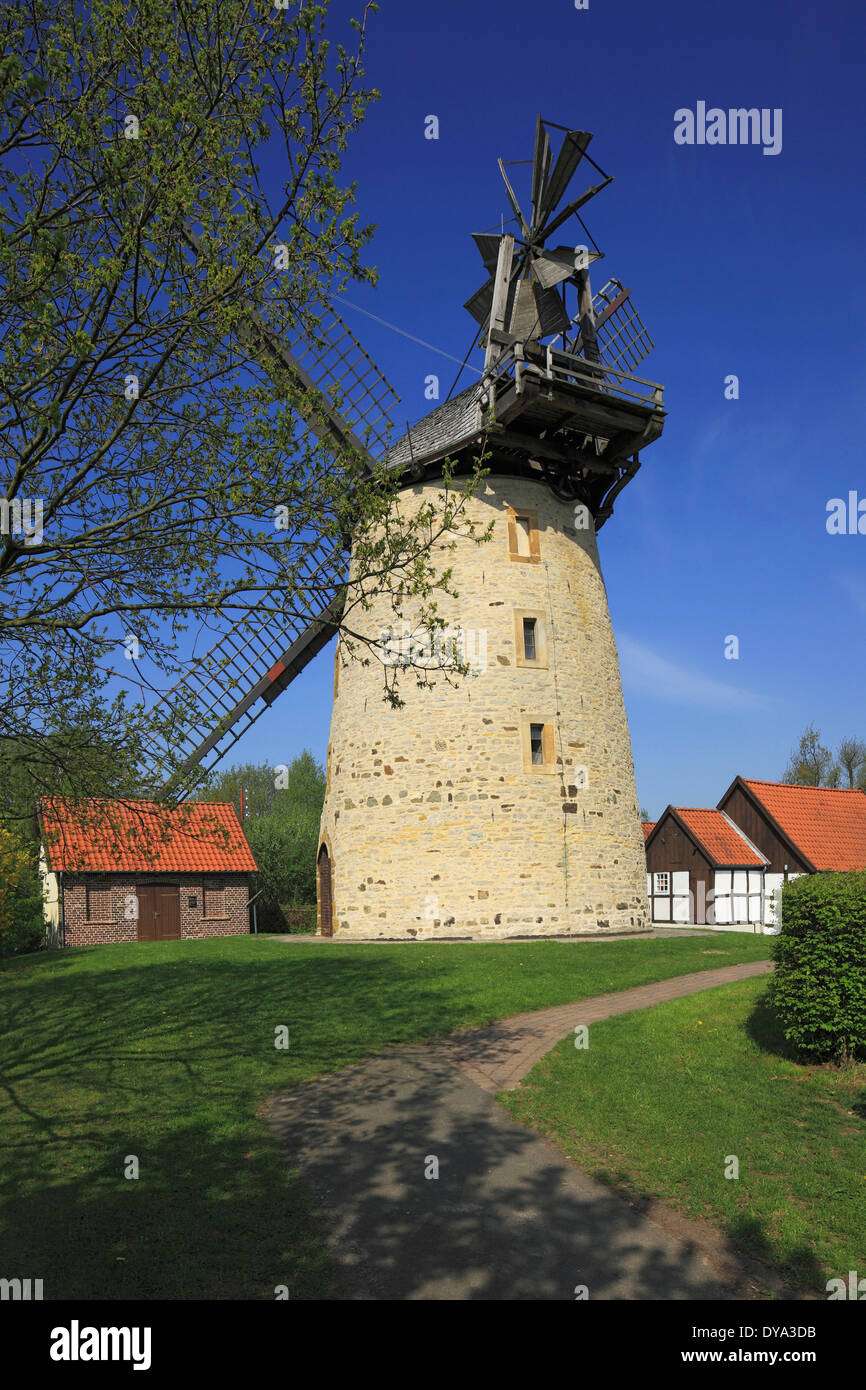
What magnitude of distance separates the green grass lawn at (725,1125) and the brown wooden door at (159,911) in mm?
23220

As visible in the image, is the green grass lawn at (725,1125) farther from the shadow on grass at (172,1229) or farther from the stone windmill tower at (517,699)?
the stone windmill tower at (517,699)

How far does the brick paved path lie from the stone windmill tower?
20.0ft

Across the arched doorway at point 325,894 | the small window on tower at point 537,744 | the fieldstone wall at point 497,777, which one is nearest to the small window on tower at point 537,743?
the small window on tower at point 537,744

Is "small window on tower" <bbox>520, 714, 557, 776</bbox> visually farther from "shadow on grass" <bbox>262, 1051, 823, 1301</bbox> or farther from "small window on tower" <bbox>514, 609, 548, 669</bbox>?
"shadow on grass" <bbox>262, 1051, 823, 1301</bbox>

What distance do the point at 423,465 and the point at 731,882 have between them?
2174 centimetres

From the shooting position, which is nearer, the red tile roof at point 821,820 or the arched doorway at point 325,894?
the arched doorway at point 325,894

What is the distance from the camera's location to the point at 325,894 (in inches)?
896

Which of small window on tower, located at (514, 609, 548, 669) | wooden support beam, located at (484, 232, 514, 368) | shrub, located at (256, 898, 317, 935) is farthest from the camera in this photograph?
shrub, located at (256, 898, 317, 935)

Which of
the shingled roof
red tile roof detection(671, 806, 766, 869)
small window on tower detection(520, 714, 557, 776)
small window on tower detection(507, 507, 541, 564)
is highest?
the shingled roof

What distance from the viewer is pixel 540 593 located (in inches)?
814

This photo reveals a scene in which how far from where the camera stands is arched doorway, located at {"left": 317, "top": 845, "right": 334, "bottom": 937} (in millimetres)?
22359

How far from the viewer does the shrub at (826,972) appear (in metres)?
8.42

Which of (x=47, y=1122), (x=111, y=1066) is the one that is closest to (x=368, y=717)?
(x=111, y=1066)

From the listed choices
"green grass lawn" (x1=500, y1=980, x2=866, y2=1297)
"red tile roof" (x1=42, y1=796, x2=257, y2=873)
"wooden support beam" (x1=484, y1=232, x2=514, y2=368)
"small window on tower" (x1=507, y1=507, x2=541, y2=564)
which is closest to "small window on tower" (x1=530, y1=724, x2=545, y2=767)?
"small window on tower" (x1=507, y1=507, x2=541, y2=564)
